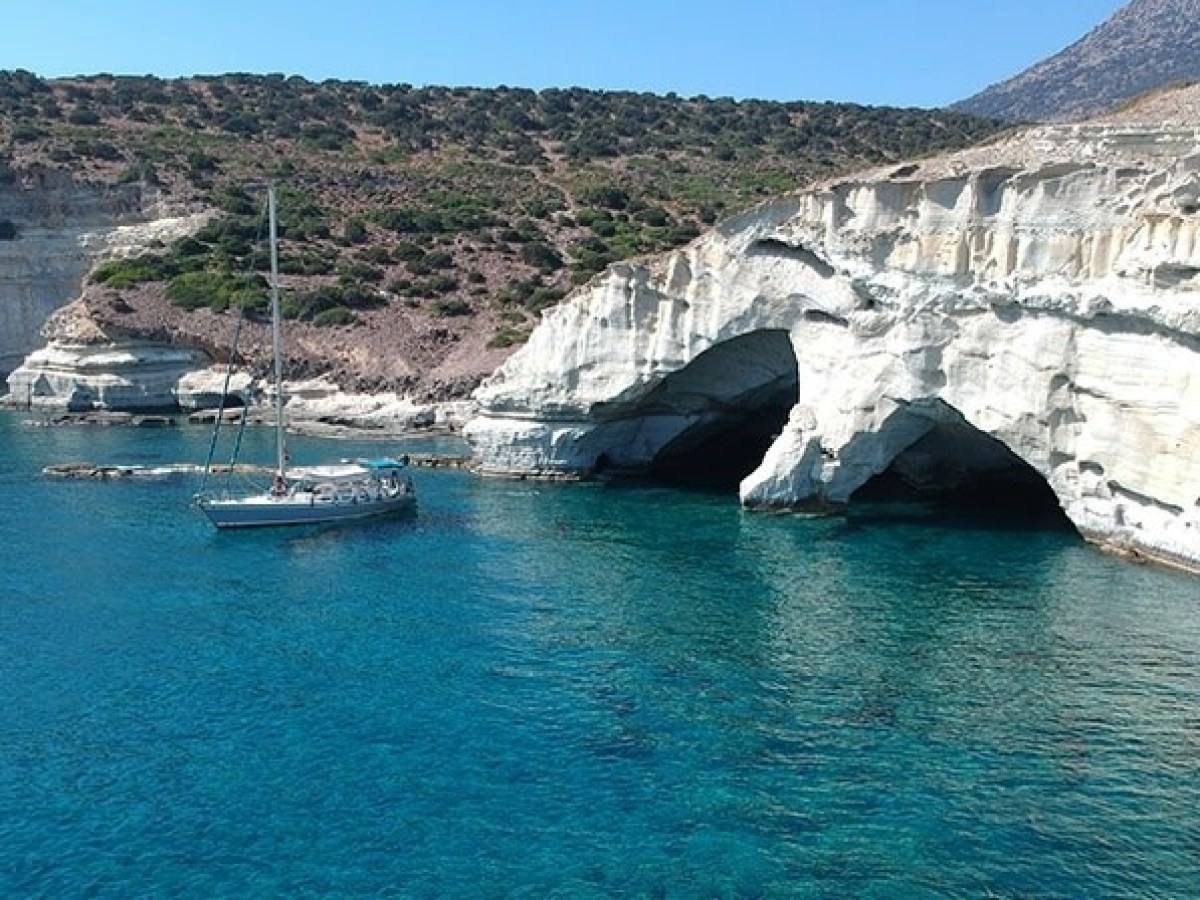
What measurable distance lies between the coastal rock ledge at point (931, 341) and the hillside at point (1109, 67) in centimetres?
9050

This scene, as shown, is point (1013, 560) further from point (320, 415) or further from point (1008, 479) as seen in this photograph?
point (320, 415)

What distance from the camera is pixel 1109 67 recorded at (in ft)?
442

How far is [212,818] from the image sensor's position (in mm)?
17078

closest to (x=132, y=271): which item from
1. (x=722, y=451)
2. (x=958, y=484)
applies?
(x=722, y=451)

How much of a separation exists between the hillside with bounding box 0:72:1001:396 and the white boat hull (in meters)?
16.4

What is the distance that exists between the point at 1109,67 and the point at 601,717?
5310 inches

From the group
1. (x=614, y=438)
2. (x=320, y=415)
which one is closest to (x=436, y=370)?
(x=320, y=415)

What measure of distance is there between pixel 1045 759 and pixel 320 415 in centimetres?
3899

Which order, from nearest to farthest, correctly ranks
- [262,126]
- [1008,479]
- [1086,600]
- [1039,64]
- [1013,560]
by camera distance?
[1086,600] → [1013,560] → [1008,479] → [262,126] → [1039,64]

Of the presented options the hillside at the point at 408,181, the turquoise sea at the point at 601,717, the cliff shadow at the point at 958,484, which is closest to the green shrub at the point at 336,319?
the hillside at the point at 408,181

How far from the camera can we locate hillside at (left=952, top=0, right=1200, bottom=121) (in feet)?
399

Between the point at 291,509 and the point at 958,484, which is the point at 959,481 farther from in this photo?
the point at 291,509

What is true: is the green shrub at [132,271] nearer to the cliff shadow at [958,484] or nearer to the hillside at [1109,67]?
the cliff shadow at [958,484]

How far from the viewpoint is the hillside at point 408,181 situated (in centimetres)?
5769
